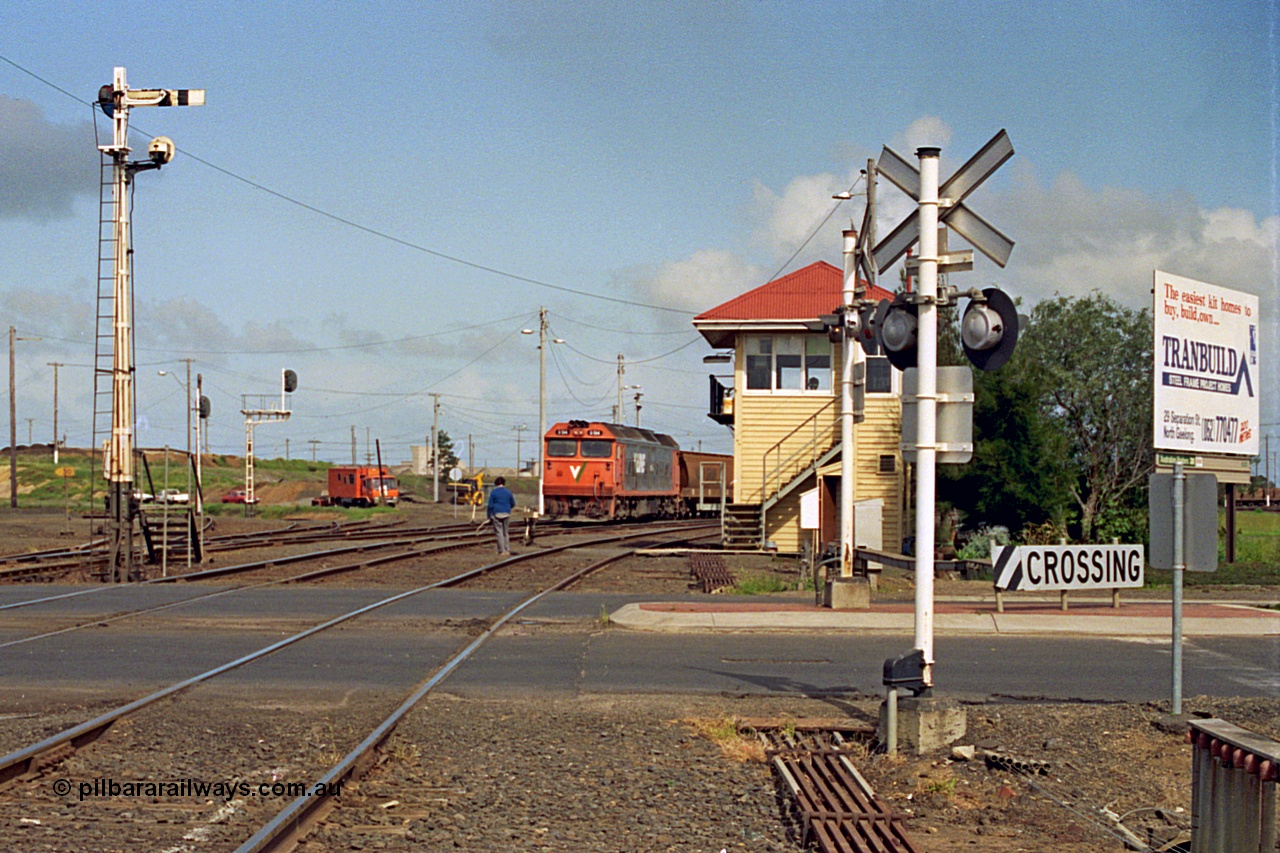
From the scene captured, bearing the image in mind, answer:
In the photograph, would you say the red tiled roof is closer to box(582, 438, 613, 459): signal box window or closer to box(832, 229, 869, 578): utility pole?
box(832, 229, 869, 578): utility pole

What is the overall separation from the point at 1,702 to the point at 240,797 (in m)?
4.15

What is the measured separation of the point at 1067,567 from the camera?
16.5 meters

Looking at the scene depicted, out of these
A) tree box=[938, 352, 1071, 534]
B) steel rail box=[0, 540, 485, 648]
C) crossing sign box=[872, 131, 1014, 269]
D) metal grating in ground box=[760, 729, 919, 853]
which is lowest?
steel rail box=[0, 540, 485, 648]

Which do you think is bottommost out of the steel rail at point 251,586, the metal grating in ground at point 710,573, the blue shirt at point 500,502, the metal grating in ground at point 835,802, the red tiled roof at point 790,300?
the metal grating in ground at point 710,573

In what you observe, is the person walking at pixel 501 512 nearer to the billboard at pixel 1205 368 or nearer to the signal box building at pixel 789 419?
the signal box building at pixel 789 419

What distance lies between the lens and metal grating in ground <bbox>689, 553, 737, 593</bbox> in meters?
22.2

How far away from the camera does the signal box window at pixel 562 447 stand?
161 ft

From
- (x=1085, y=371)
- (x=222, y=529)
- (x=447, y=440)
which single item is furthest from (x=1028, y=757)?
(x=447, y=440)

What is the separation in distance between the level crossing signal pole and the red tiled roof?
42.8 ft

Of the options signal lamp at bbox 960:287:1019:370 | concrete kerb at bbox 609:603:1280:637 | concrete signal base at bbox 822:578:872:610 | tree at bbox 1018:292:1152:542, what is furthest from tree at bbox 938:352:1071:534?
signal lamp at bbox 960:287:1019:370

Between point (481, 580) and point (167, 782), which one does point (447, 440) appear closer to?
point (481, 580)

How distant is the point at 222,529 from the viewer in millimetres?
43094

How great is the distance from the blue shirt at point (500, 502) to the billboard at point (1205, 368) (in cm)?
1984

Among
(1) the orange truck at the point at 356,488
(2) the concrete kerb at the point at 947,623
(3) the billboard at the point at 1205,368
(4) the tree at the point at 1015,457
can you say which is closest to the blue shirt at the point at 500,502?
(4) the tree at the point at 1015,457
